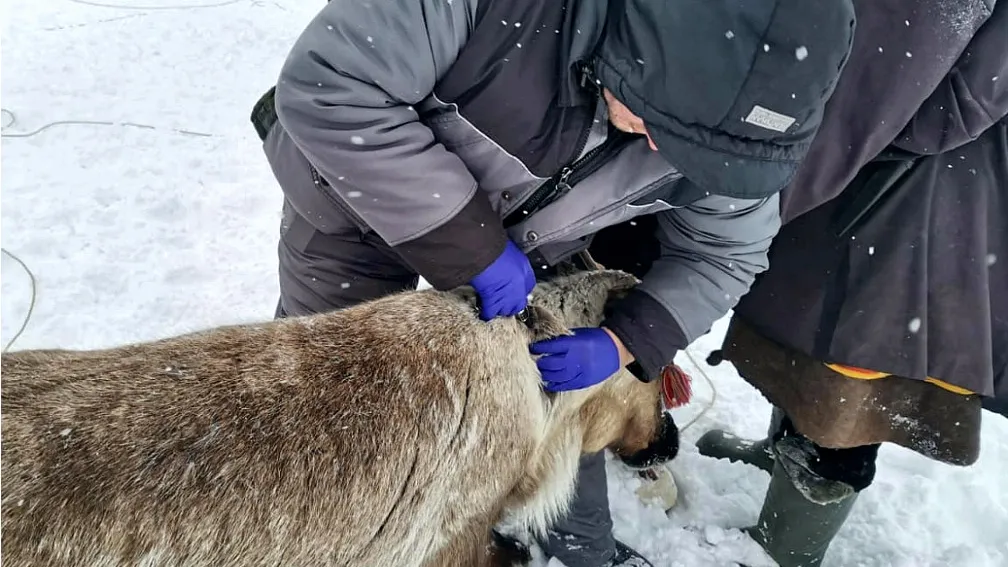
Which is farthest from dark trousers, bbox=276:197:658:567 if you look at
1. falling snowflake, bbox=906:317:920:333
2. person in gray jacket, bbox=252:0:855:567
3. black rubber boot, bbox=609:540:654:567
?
falling snowflake, bbox=906:317:920:333

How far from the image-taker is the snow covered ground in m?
3.04

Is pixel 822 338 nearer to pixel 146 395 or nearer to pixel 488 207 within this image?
pixel 488 207

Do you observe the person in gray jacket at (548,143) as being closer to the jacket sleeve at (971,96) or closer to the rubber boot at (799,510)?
the jacket sleeve at (971,96)

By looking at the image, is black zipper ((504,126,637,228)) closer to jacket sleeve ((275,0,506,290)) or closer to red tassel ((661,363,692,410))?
jacket sleeve ((275,0,506,290))

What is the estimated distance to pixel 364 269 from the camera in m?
2.14

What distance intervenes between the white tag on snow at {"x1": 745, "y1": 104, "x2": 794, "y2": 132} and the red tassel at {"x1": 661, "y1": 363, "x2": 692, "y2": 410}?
111cm

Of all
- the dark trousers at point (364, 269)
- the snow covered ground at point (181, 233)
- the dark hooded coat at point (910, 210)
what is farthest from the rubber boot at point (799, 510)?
the dark trousers at point (364, 269)

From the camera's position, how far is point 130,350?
1687 mm

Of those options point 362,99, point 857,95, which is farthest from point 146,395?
point 857,95

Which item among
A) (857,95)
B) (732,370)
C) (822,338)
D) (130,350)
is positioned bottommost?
(732,370)

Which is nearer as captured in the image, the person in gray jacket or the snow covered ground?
the person in gray jacket

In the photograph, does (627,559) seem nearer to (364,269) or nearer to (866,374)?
(866,374)

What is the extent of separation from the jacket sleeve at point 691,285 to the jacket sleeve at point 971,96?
1.27 feet

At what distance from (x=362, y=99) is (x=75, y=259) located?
10.7 feet
